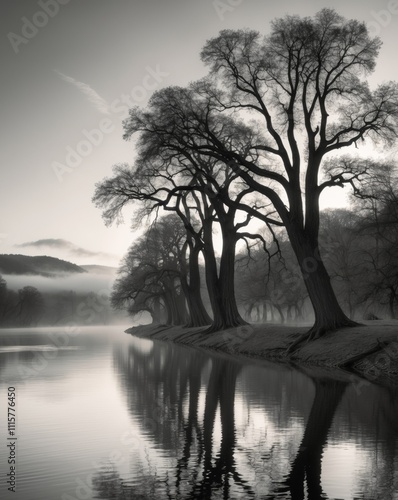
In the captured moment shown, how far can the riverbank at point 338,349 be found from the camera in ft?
56.6

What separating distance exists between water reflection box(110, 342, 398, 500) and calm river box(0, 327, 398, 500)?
0.02 meters

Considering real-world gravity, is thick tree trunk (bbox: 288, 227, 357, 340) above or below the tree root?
above

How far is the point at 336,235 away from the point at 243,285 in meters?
22.8

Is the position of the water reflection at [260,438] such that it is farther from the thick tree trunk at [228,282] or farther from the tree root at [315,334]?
the thick tree trunk at [228,282]

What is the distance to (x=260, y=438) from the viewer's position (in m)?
8.10

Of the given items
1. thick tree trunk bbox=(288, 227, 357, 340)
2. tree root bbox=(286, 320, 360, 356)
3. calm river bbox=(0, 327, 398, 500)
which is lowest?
calm river bbox=(0, 327, 398, 500)

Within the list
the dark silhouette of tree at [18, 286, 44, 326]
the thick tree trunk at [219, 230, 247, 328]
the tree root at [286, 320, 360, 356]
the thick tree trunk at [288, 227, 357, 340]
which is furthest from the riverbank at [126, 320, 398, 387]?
the dark silhouette of tree at [18, 286, 44, 326]

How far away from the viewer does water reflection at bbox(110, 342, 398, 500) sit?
226 inches

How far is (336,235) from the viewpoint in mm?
58344

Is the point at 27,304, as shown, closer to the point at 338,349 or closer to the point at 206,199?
the point at 206,199

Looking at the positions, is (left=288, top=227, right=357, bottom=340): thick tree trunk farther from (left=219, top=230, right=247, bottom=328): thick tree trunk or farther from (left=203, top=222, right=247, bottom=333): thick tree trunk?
(left=203, top=222, right=247, bottom=333): thick tree trunk

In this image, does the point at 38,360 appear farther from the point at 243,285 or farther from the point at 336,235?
the point at 243,285

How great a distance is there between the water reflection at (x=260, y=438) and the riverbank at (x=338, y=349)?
105 inches

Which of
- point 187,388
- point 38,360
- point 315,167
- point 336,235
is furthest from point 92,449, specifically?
point 336,235
